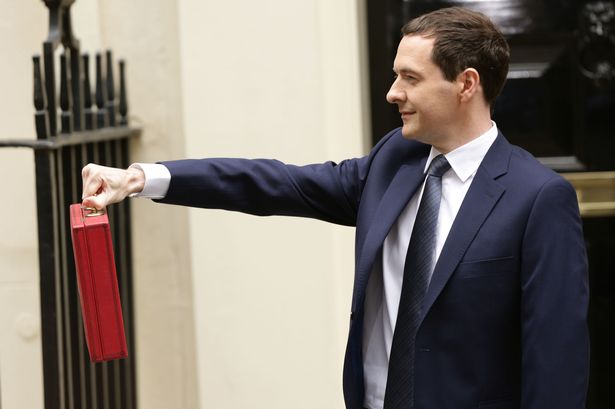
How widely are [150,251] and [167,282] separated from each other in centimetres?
12

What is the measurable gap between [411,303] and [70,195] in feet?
4.01

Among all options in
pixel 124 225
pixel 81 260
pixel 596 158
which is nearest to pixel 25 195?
pixel 124 225

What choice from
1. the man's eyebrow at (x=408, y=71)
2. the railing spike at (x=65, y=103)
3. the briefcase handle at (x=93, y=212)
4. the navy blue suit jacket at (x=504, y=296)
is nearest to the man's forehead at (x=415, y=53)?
the man's eyebrow at (x=408, y=71)

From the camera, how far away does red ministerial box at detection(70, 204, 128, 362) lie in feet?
8.34

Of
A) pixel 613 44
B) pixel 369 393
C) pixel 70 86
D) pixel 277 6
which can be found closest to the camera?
pixel 369 393

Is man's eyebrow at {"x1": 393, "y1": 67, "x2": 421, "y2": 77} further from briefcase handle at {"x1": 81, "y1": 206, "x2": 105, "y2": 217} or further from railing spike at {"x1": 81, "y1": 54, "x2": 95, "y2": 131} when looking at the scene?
railing spike at {"x1": 81, "y1": 54, "x2": 95, "y2": 131}

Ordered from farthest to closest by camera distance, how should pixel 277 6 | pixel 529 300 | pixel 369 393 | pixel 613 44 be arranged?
pixel 613 44
pixel 277 6
pixel 369 393
pixel 529 300

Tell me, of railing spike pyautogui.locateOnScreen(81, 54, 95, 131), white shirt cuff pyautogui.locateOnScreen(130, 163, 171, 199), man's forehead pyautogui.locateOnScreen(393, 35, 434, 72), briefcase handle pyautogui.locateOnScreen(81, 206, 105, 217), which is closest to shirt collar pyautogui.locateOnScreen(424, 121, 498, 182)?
man's forehead pyautogui.locateOnScreen(393, 35, 434, 72)

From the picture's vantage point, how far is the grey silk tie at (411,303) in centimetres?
263

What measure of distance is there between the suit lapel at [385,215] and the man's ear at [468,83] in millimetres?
220

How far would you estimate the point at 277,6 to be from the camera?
12.9 feet

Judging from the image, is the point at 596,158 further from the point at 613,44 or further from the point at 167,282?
the point at 167,282

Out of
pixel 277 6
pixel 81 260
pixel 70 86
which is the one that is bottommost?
pixel 81 260

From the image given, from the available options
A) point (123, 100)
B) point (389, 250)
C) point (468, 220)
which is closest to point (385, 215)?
point (389, 250)
